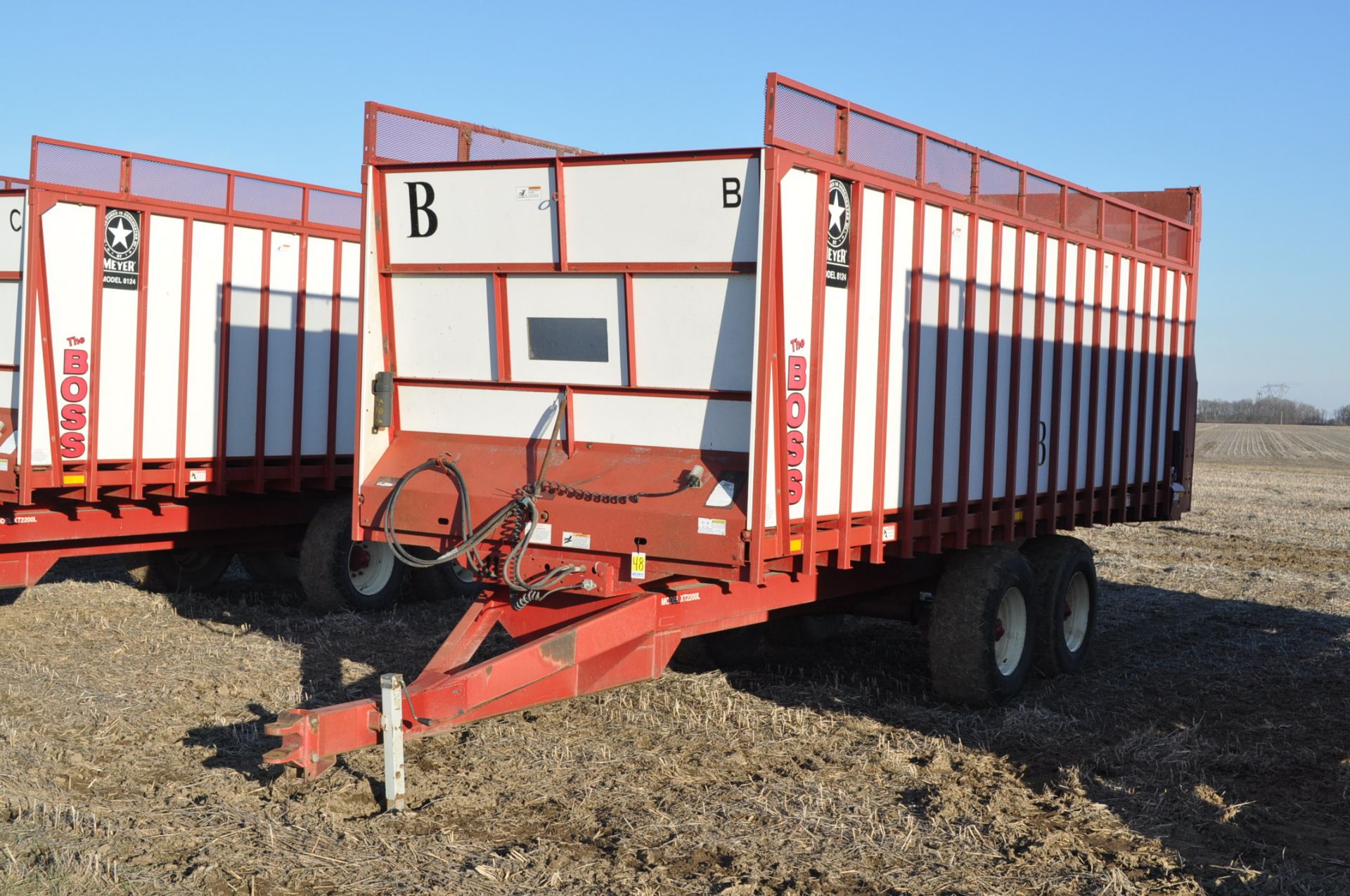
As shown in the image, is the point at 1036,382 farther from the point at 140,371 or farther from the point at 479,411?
the point at 140,371

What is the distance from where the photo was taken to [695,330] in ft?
20.4

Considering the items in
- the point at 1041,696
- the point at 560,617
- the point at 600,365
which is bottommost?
the point at 1041,696

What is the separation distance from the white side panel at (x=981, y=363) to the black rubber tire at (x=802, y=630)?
187cm

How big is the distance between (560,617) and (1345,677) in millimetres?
5846

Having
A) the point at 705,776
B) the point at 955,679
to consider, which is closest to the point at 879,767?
the point at 705,776

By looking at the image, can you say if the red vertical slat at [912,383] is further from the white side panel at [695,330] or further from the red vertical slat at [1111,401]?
the red vertical slat at [1111,401]

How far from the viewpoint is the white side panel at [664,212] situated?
19.6 feet

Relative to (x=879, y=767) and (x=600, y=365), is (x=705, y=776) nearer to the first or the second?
(x=879, y=767)

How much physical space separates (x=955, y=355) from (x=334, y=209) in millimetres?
5584

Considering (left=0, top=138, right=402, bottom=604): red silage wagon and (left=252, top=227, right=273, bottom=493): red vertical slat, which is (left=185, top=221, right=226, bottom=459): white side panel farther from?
(left=252, top=227, right=273, bottom=493): red vertical slat

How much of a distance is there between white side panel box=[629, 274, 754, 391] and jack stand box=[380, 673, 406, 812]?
201 centimetres

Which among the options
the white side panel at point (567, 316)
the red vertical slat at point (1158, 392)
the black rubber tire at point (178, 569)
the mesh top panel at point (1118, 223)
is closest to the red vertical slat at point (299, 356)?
the black rubber tire at point (178, 569)

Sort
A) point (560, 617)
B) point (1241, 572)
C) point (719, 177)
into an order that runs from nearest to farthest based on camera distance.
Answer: point (719, 177) < point (560, 617) < point (1241, 572)

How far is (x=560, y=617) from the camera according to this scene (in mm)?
6410
